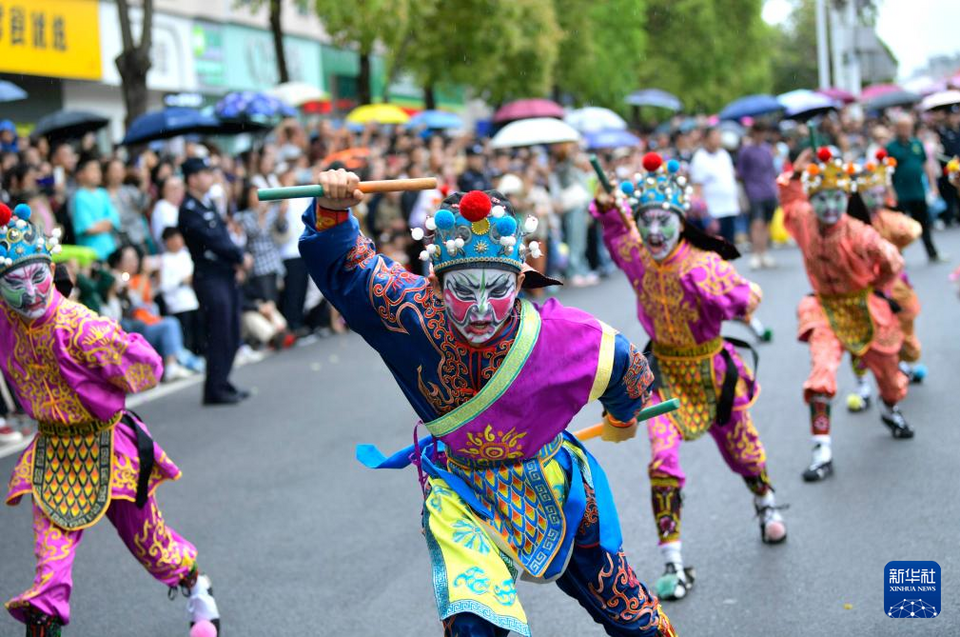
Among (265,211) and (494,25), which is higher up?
(494,25)

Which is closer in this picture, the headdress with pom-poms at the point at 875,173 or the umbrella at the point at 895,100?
the headdress with pom-poms at the point at 875,173

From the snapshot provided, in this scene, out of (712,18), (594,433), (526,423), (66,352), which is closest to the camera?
(526,423)

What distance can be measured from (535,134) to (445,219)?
1336cm

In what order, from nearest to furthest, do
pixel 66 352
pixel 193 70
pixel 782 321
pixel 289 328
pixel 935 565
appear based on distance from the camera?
1. pixel 66 352
2. pixel 935 565
3. pixel 782 321
4. pixel 289 328
5. pixel 193 70

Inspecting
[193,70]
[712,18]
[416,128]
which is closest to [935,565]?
[416,128]

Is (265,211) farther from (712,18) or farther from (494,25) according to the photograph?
(712,18)

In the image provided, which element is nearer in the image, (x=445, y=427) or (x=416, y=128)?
(x=445, y=427)

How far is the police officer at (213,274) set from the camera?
1037 cm

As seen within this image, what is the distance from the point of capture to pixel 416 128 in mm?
20797

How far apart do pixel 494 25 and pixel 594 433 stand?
2084 cm

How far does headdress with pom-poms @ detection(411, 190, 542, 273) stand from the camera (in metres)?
3.90

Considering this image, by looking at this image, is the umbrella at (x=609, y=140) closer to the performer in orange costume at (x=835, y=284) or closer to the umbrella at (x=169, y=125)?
the umbrella at (x=169, y=125)

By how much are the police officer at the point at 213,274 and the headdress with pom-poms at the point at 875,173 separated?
5.09 m

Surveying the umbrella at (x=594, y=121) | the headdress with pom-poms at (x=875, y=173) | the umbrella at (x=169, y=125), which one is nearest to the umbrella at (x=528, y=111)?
the umbrella at (x=594, y=121)
